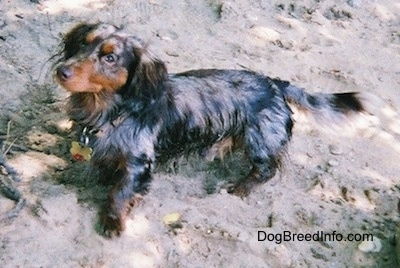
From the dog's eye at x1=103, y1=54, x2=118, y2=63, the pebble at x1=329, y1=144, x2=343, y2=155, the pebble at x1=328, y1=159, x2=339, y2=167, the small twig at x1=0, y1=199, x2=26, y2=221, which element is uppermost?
the dog's eye at x1=103, y1=54, x2=118, y2=63

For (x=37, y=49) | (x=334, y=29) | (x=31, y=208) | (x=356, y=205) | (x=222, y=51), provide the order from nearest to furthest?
(x=31, y=208)
(x=356, y=205)
(x=37, y=49)
(x=222, y=51)
(x=334, y=29)

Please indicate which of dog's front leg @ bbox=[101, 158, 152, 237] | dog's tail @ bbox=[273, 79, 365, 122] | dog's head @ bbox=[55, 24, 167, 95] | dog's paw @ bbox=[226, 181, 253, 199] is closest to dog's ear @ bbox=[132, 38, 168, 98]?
dog's head @ bbox=[55, 24, 167, 95]

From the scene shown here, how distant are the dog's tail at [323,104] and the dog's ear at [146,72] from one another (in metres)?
1.04

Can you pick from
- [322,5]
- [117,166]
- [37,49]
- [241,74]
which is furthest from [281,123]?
[322,5]

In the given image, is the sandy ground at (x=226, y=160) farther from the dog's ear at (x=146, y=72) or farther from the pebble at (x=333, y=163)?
the dog's ear at (x=146, y=72)

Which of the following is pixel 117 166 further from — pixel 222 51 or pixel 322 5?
pixel 322 5

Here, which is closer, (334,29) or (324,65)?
(324,65)

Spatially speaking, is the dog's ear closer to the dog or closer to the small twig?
the dog

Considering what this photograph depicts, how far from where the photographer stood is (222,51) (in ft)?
19.6

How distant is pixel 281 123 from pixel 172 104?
2.71 ft

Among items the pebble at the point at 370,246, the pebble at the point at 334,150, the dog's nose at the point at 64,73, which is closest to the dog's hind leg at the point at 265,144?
the pebble at the point at 334,150

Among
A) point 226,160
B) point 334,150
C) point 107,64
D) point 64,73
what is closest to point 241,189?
point 226,160

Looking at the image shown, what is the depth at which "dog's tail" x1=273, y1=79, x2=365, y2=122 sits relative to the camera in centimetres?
476

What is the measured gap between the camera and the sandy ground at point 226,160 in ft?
12.8
